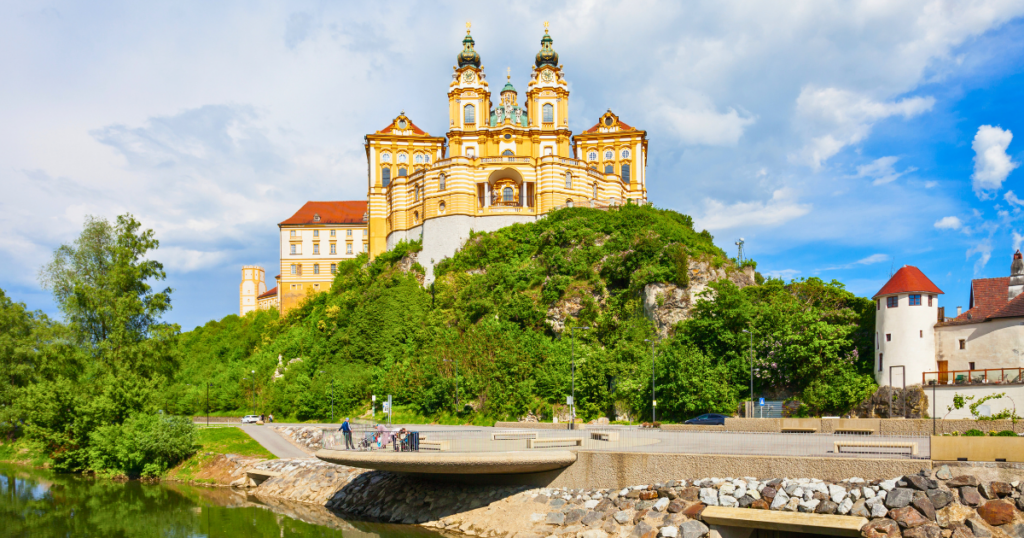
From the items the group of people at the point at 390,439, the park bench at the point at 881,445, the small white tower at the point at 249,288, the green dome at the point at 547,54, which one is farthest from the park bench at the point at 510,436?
the small white tower at the point at 249,288

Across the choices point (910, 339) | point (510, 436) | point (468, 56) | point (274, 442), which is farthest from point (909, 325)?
point (468, 56)

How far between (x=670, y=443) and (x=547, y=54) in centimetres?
5835

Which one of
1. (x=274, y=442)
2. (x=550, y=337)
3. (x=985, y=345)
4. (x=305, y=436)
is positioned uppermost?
(x=985, y=345)

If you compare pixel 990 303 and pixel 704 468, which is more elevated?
pixel 990 303

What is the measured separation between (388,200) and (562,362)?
35.2 metres

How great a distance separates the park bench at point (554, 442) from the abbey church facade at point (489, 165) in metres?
43.6

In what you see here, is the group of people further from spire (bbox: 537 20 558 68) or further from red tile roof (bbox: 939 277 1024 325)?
spire (bbox: 537 20 558 68)

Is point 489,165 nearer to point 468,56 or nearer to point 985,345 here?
point 468,56

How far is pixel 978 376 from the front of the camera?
37.6 meters

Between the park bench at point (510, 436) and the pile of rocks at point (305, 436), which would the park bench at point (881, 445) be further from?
the pile of rocks at point (305, 436)

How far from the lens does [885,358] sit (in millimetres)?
40906

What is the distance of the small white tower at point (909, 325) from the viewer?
39.5 m

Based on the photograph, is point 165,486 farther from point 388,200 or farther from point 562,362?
point 388,200

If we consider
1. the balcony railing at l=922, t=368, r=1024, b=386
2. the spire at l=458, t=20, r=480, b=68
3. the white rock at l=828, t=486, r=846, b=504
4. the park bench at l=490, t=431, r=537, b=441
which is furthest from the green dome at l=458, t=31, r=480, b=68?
the white rock at l=828, t=486, r=846, b=504
